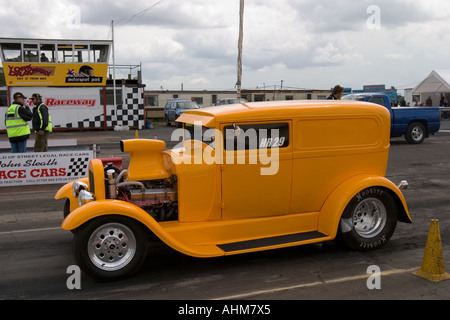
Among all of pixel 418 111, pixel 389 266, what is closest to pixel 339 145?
pixel 389 266

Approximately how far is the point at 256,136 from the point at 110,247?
1.92 metres

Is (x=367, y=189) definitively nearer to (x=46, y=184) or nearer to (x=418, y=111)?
(x=46, y=184)

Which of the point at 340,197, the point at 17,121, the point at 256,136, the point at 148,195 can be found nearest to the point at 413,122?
the point at 340,197

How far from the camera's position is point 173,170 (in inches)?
197

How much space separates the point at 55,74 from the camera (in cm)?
2367

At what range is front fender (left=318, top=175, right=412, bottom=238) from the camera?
16.7ft

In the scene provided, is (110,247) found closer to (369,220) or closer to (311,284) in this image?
(311,284)

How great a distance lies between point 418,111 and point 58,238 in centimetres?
1435

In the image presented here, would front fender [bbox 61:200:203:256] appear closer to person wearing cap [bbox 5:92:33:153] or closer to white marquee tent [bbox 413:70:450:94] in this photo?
person wearing cap [bbox 5:92:33:153]

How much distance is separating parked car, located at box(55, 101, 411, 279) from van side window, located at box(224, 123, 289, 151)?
0.01 m

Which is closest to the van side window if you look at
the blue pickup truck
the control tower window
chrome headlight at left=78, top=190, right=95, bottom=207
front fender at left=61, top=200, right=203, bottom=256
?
front fender at left=61, top=200, right=203, bottom=256

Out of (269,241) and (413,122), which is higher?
(413,122)

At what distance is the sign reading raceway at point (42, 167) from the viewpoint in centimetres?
945

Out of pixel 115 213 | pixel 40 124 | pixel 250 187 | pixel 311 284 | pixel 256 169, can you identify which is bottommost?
pixel 311 284
